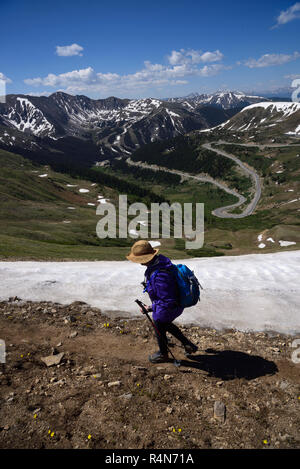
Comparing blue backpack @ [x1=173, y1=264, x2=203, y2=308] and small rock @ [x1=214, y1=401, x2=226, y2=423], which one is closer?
small rock @ [x1=214, y1=401, x2=226, y2=423]

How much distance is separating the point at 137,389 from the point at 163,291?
3.56 m

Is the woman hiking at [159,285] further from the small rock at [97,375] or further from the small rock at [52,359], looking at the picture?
the small rock at [52,359]

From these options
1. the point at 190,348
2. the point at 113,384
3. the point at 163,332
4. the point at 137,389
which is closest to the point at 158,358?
the point at 163,332

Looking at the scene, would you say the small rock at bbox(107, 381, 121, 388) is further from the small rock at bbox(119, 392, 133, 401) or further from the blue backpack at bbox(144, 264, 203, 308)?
the blue backpack at bbox(144, 264, 203, 308)

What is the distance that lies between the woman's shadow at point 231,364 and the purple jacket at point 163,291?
2.82m

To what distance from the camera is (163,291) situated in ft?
32.8

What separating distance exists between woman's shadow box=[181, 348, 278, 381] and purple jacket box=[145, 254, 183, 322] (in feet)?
9.26

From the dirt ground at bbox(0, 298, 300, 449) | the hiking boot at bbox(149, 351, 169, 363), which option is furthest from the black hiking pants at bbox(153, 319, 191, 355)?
the dirt ground at bbox(0, 298, 300, 449)

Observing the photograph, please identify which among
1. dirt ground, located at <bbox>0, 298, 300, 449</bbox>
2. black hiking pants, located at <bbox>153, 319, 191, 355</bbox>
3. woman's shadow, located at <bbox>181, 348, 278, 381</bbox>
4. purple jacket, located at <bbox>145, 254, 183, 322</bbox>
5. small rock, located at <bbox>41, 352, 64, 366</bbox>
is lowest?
woman's shadow, located at <bbox>181, 348, 278, 381</bbox>

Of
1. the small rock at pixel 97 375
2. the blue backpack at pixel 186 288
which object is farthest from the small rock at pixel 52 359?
the blue backpack at pixel 186 288

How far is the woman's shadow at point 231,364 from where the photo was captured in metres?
10.7

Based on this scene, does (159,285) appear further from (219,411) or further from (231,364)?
(231,364)

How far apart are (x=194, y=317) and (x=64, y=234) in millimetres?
75686

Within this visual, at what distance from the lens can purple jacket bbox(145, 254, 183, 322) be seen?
9.99 metres
